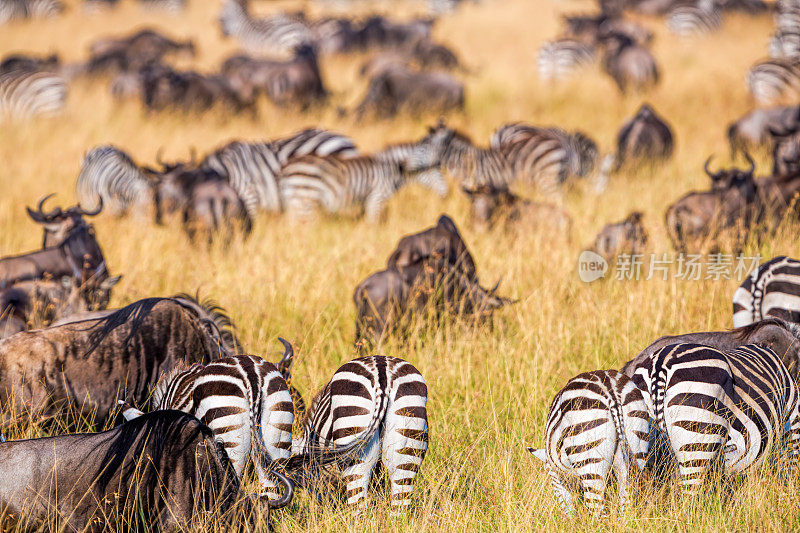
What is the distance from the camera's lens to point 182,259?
25.2 feet

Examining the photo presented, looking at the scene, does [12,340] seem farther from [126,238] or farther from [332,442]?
[126,238]

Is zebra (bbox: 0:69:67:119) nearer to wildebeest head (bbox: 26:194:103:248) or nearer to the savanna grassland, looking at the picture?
the savanna grassland

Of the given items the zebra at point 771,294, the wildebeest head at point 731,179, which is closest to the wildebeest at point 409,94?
the wildebeest head at point 731,179

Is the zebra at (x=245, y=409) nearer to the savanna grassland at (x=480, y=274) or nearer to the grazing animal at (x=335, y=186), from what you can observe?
the savanna grassland at (x=480, y=274)

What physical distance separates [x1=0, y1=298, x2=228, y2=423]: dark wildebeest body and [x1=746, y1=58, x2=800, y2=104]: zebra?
12.7 m

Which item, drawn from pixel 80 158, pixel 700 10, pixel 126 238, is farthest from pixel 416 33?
pixel 126 238

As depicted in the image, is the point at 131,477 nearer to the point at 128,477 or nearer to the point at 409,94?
the point at 128,477

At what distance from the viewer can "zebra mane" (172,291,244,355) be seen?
4.91 meters

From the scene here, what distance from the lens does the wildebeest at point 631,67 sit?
15273 millimetres

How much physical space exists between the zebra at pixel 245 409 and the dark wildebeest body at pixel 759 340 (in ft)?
6.21

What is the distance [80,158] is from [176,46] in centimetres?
1166

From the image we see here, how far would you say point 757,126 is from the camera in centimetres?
1157

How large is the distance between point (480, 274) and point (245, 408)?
3965 millimetres

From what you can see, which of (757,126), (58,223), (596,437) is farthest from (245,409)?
(757,126)
